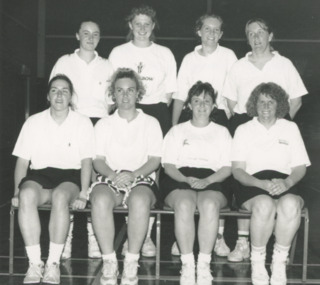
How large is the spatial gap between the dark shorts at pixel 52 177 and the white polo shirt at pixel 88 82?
21.8 inches

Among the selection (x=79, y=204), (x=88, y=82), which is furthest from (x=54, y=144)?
(x=88, y=82)

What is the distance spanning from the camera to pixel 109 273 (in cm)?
310

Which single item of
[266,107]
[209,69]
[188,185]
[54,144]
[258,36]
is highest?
[258,36]

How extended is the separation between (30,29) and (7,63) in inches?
47.3

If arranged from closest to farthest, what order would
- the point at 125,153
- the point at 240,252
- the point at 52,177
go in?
1. the point at 52,177
2. the point at 125,153
3. the point at 240,252

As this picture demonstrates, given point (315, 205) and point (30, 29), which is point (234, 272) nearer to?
point (315, 205)

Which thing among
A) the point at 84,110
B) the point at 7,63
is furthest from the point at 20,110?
the point at 84,110

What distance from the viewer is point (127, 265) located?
3080 millimetres

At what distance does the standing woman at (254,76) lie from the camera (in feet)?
12.1

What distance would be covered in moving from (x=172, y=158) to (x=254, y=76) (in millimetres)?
794

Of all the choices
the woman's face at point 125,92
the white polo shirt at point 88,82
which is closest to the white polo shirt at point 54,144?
the woman's face at point 125,92

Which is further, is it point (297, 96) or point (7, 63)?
point (7, 63)

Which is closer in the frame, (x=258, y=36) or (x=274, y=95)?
(x=274, y=95)

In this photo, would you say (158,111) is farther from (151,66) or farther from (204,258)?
(204,258)
